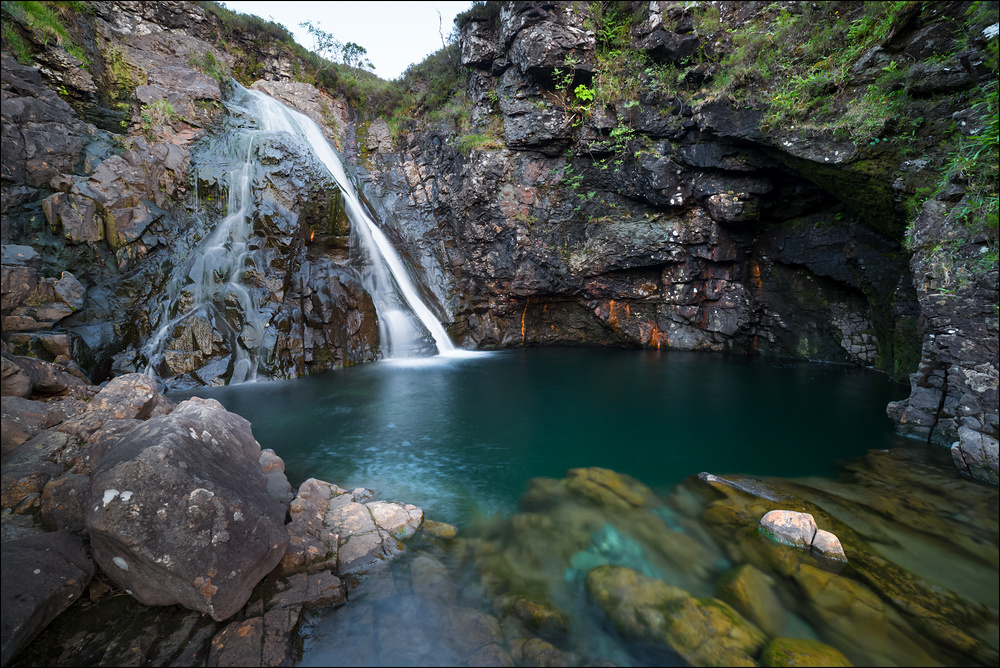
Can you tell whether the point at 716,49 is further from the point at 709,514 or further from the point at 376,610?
the point at 376,610

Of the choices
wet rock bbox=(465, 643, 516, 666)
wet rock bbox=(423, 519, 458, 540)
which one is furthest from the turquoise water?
wet rock bbox=(465, 643, 516, 666)

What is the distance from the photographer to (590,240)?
13070 millimetres

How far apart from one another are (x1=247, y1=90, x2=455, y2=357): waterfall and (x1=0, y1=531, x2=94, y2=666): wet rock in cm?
967

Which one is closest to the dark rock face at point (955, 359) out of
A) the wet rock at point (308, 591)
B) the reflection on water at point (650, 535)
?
the reflection on water at point (650, 535)

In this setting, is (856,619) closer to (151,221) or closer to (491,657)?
(491,657)

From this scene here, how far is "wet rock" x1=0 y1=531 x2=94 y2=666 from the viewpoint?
2316 millimetres

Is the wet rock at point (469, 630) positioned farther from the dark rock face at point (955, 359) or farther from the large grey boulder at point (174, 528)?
the dark rock face at point (955, 359)

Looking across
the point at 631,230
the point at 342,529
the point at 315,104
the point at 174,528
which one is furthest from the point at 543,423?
the point at 315,104

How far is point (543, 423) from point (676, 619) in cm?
464

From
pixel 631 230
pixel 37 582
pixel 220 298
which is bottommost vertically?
pixel 37 582

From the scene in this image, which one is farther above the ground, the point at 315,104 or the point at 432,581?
the point at 315,104

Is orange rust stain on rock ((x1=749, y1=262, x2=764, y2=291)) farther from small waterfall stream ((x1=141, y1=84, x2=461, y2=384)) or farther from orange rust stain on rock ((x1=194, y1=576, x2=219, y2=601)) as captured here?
orange rust stain on rock ((x1=194, y1=576, x2=219, y2=601))

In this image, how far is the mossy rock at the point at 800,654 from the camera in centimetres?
256

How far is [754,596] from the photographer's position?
310 cm
